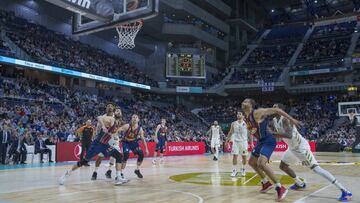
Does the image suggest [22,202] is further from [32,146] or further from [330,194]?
[32,146]

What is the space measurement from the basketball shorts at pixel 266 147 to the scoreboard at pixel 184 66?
37.2 metres

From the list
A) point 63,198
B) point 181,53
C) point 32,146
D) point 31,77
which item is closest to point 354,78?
point 181,53

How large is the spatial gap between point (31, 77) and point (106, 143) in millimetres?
26394

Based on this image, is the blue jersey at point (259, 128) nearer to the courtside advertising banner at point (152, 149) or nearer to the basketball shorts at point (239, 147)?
the basketball shorts at point (239, 147)

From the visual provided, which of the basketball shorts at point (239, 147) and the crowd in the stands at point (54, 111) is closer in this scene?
the basketball shorts at point (239, 147)

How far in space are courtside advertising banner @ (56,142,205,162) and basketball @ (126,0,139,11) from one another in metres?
8.68

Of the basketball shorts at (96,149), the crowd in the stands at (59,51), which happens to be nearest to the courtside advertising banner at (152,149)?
the basketball shorts at (96,149)

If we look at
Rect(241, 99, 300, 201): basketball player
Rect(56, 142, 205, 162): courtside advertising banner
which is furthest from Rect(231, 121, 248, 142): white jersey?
Rect(56, 142, 205, 162): courtside advertising banner

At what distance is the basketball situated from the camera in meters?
16.8

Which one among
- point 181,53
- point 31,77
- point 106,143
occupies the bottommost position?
point 106,143

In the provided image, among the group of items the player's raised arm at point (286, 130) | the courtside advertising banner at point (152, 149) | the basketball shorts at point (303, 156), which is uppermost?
the player's raised arm at point (286, 130)

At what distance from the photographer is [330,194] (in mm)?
8289

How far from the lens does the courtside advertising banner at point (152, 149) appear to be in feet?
68.3

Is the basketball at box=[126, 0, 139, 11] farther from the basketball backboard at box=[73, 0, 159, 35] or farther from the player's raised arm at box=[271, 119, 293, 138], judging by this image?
the player's raised arm at box=[271, 119, 293, 138]
